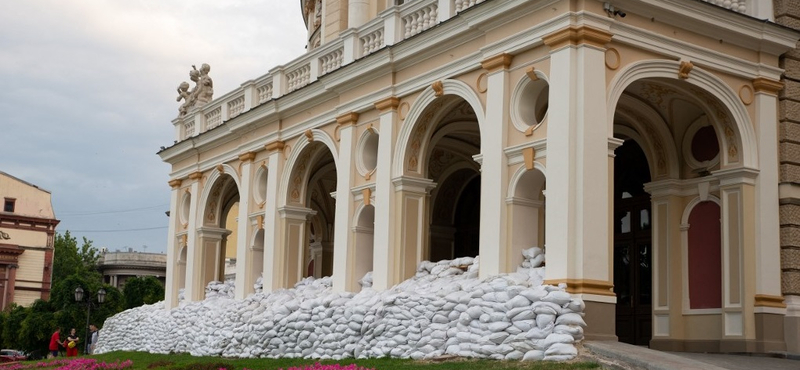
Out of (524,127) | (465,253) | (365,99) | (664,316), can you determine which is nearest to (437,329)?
(524,127)

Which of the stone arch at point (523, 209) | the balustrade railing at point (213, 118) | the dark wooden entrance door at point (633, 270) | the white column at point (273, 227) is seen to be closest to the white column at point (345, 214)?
the white column at point (273, 227)

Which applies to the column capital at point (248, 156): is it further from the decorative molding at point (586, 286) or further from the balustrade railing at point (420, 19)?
the decorative molding at point (586, 286)

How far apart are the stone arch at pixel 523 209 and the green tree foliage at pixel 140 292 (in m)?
27.6

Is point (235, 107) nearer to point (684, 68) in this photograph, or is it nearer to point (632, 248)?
point (632, 248)

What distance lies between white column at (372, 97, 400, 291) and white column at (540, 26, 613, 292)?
185 inches

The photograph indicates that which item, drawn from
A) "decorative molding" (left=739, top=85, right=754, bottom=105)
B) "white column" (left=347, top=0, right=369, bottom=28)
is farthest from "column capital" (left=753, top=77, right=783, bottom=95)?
"white column" (left=347, top=0, right=369, bottom=28)

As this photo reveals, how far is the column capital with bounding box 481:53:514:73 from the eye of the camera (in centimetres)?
1683

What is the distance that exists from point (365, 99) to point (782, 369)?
32.2ft

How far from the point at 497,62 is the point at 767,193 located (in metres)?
4.96

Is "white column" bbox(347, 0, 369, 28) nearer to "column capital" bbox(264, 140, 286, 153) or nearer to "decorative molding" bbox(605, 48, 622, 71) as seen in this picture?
"column capital" bbox(264, 140, 286, 153)

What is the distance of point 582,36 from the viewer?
50.6 feet

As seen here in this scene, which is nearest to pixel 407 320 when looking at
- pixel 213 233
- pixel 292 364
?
pixel 292 364

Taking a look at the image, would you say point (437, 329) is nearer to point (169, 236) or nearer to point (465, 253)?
point (465, 253)

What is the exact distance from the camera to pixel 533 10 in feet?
53.5
